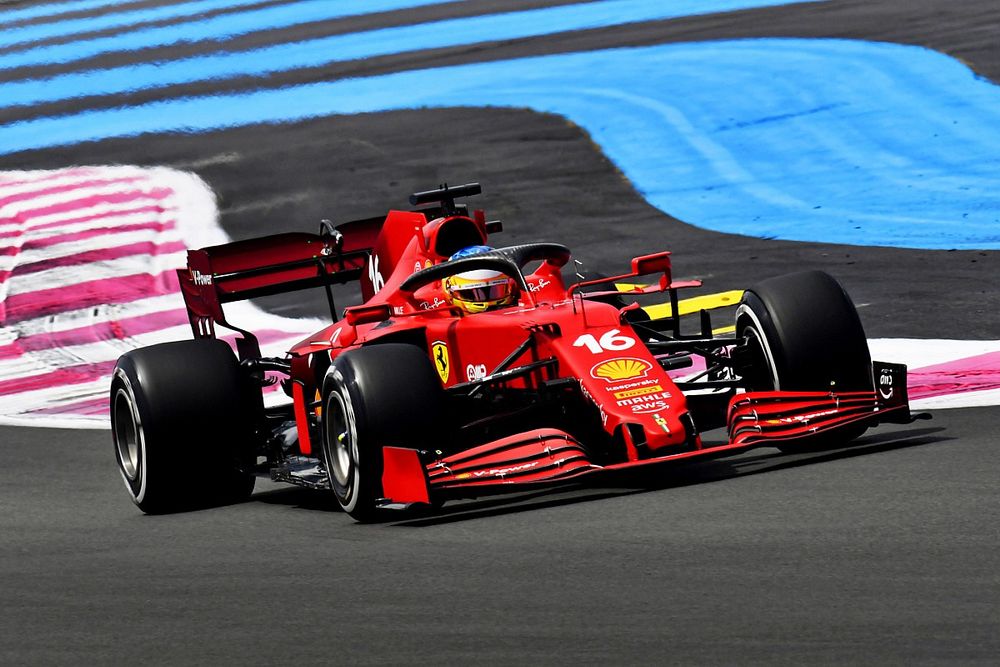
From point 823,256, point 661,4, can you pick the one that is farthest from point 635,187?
point 661,4

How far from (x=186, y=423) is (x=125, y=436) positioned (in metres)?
0.66

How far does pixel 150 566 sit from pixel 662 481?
2392 millimetres

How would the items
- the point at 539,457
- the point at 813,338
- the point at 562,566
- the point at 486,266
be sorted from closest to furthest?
the point at 562,566
the point at 539,457
the point at 813,338
the point at 486,266

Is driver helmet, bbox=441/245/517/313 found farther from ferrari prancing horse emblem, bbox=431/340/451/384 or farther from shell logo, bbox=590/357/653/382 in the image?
shell logo, bbox=590/357/653/382

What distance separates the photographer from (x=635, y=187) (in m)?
18.1

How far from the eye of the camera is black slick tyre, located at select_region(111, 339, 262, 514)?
9141 millimetres

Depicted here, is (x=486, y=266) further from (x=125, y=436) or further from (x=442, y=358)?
(x=125, y=436)

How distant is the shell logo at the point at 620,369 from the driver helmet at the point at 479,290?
1175 millimetres

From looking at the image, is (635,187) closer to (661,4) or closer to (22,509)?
(661,4)

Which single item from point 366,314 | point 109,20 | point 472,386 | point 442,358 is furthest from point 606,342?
point 109,20

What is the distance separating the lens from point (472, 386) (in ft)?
26.7

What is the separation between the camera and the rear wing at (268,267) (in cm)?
1033

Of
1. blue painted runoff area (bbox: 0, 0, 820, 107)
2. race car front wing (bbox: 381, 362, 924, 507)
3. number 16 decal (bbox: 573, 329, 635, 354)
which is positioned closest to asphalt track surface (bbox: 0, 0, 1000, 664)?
race car front wing (bbox: 381, 362, 924, 507)

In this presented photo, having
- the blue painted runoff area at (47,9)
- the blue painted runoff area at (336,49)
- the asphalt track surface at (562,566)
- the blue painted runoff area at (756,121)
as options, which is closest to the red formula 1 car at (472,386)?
the asphalt track surface at (562,566)
